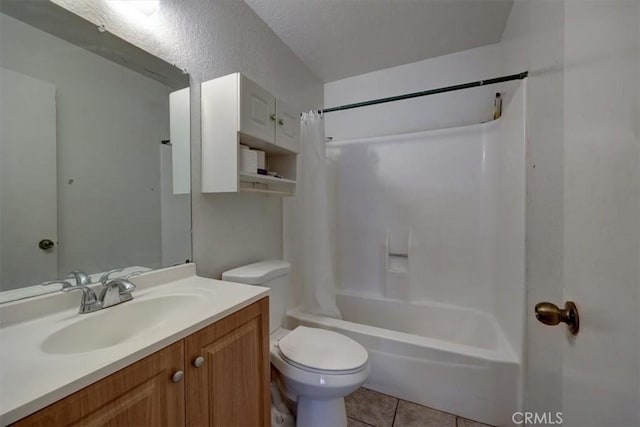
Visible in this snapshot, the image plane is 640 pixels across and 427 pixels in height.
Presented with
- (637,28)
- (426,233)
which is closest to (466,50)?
(426,233)

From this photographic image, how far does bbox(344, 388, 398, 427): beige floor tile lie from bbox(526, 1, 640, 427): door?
1.02 m

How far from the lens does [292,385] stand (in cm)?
112

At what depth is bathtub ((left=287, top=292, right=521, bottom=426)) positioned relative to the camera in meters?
1.28

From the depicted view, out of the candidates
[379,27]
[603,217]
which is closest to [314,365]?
[603,217]

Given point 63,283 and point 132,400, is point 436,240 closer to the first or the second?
point 132,400

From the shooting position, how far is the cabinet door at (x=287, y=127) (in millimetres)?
1451

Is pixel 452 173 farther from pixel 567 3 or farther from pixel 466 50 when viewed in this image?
pixel 567 3

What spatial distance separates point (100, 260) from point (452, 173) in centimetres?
220

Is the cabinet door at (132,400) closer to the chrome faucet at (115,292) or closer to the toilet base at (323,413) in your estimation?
the chrome faucet at (115,292)

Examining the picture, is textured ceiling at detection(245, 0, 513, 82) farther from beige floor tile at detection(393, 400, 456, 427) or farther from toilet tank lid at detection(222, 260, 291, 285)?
beige floor tile at detection(393, 400, 456, 427)

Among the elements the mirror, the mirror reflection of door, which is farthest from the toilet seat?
the mirror reflection of door

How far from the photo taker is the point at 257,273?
1306 mm

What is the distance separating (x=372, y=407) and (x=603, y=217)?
1.49m

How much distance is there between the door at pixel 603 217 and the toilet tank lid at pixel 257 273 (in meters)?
1.14
